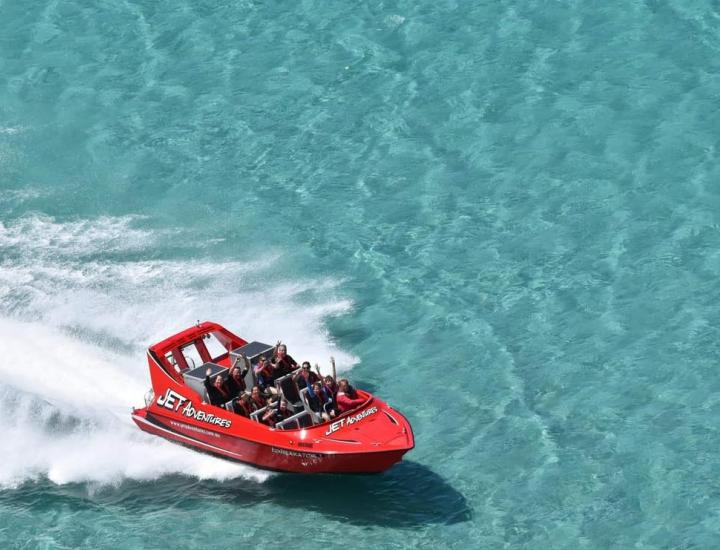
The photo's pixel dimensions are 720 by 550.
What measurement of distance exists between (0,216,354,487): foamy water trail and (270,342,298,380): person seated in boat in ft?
7.05

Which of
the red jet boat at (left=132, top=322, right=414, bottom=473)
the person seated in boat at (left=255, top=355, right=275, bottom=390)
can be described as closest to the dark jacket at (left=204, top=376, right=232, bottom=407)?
the red jet boat at (left=132, top=322, right=414, bottom=473)

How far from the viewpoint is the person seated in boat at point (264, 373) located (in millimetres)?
29281

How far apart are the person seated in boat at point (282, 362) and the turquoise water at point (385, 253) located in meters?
2.15

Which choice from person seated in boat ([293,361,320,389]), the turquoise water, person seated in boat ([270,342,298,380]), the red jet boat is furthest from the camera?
person seated in boat ([270,342,298,380])

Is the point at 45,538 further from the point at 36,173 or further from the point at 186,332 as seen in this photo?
the point at 36,173

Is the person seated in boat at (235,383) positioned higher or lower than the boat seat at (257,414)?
higher

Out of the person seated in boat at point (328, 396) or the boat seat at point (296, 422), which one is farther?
the person seated in boat at point (328, 396)

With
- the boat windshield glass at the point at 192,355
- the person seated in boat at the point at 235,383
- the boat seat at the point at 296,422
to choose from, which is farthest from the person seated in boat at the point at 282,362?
the boat windshield glass at the point at 192,355

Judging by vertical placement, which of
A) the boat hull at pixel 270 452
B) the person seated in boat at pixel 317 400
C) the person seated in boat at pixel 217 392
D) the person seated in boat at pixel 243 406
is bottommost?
the boat hull at pixel 270 452

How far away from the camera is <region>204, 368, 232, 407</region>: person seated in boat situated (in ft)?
94.4

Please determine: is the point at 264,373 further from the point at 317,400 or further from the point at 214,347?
the point at 214,347

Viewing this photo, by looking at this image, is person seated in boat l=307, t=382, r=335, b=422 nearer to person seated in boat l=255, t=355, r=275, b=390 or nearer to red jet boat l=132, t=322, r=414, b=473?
red jet boat l=132, t=322, r=414, b=473

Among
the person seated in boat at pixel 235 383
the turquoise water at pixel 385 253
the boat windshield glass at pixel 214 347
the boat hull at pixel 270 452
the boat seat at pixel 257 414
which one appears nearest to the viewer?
the boat hull at pixel 270 452

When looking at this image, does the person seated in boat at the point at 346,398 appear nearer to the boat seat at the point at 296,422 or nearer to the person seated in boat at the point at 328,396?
the person seated in boat at the point at 328,396
